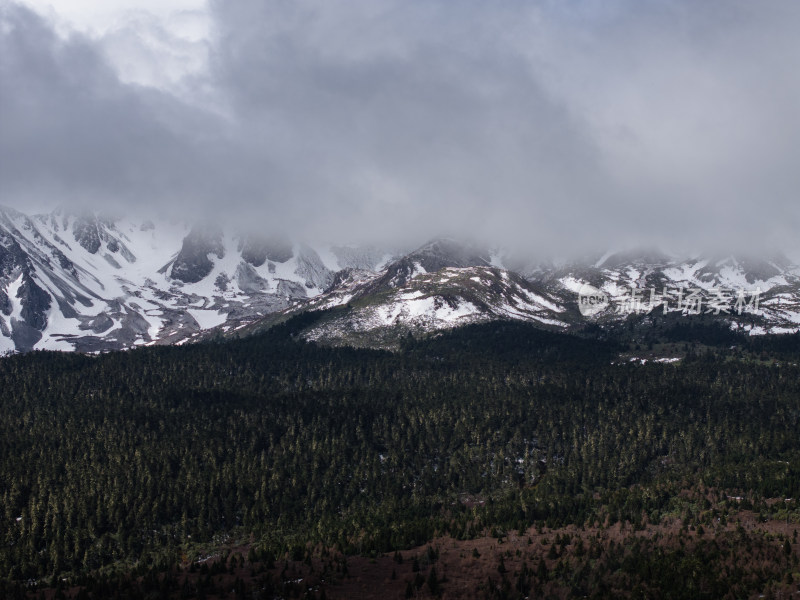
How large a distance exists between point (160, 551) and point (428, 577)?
76.4 m

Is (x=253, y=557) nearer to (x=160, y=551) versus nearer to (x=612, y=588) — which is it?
(x=160, y=551)

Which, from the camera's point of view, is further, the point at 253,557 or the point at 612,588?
the point at 253,557

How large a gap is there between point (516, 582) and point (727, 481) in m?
85.9

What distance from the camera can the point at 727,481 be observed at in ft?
638

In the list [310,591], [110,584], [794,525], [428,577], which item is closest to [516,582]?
[428,577]

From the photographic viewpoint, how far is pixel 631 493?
640ft

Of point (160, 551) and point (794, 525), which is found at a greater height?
point (794, 525)

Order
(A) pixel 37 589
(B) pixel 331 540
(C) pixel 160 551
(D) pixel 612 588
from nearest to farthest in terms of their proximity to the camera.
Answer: (D) pixel 612 588, (A) pixel 37 589, (B) pixel 331 540, (C) pixel 160 551

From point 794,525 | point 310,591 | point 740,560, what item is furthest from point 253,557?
point 794,525

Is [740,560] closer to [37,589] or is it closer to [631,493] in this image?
[631,493]

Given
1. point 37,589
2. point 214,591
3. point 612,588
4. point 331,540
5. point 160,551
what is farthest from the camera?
point 160,551

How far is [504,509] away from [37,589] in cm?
10531

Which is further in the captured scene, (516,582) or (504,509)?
(504,509)

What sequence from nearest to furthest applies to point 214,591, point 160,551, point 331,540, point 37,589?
1. point 214,591
2. point 37,589
3. point 331,540
4. point 160,551
